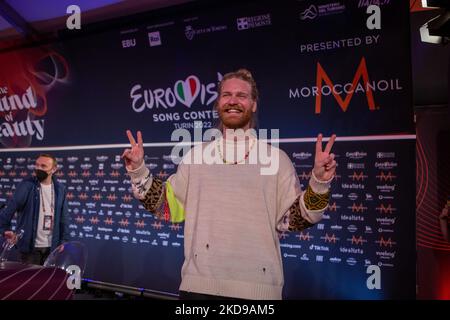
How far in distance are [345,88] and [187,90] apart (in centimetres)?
162

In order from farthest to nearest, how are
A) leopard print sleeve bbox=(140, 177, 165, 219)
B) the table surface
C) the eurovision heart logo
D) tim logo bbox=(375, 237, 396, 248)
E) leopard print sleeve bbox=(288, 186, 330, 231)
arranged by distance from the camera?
the eurovision heart logo < tim logo bbox=(375, 237, 396, 248) < leopard print sleeve bbox=(140, 177, 165, 219) < leopard print sleeve bbox=(288, 186, 330, 231) < the table surface

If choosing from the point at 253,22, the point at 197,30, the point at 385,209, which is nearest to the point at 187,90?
the point at 197,30

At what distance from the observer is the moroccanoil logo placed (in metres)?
2.98

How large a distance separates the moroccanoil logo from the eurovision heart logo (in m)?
1.03

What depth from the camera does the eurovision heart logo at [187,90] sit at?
3.81 metres

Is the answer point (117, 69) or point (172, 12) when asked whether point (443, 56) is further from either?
point (117, 69)

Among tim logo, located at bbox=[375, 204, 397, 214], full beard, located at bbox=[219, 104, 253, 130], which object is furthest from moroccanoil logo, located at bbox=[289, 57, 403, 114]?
full beard, located at bbox=[219, 104, 253, 130]

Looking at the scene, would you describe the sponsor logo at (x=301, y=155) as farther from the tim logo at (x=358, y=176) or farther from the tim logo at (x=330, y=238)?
the tim logo at (x=330, y=238)

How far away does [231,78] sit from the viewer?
2.13 meters

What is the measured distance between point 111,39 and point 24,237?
2410mm

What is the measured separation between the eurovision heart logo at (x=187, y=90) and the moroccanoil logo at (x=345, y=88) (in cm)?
103

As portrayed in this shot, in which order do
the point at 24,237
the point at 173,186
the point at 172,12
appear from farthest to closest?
the point at 172,12 → the point at 24,237 → the point at 173,186

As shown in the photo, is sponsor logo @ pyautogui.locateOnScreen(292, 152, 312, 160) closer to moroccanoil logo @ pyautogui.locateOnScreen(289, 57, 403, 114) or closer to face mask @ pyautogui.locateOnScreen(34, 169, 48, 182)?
moroccanoil logo @ pyautogui.locateOnScreen(289, 57, 403, 114)

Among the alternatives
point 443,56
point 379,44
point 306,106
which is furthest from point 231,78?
point 443,56
